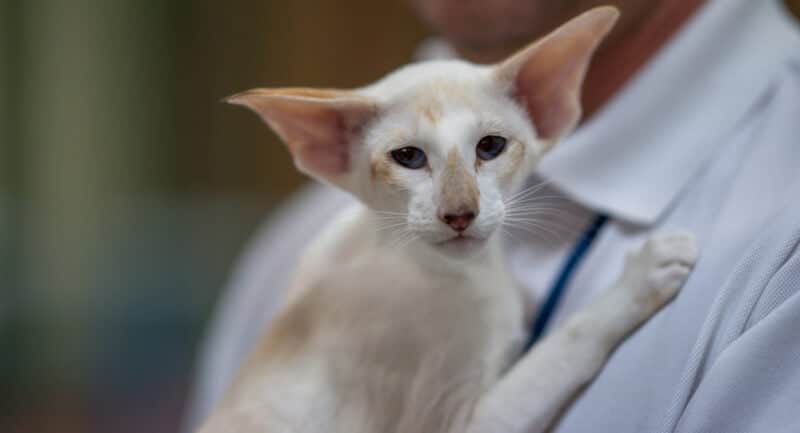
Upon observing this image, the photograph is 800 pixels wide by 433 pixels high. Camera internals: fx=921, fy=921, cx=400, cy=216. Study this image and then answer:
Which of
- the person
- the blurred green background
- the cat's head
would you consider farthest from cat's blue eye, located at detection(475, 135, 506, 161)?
the blurred green background

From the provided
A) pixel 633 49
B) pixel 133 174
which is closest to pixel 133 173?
pixel 133 174

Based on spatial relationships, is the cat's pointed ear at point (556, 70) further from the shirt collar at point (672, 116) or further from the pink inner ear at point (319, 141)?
the shirt collar at point (672, 116)

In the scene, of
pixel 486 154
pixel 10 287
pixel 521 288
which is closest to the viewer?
pixel 486 154

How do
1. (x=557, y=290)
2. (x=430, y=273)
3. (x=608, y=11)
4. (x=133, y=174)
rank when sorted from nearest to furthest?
(x=608, y=11)
(x=430, y=273)
(x=557, y=290)
(x=133, y=174)

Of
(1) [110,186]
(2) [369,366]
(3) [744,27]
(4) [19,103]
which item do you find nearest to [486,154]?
(2) [369,366]

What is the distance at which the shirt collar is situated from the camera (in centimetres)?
83

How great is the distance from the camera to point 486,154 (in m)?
0.54

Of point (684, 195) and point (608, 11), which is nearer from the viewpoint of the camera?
point (608, 11)

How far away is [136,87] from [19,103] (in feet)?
0.87

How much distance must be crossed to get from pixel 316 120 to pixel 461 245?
4.6 inches

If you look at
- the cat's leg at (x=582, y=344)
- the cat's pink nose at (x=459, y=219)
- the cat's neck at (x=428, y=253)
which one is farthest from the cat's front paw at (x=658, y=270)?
the cat's pink nose at (x=459, y=219)

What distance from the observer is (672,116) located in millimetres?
870

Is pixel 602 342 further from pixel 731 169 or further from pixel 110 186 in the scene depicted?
pixel 110 186

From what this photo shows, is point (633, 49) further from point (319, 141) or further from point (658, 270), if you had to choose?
point (319, 141)
